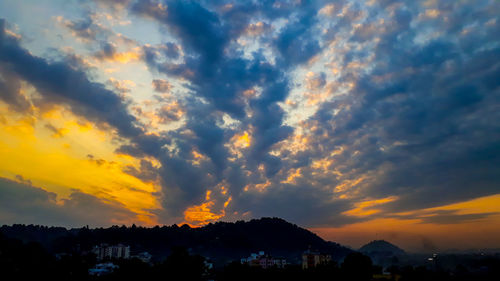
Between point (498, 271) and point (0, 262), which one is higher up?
point (0, 262)

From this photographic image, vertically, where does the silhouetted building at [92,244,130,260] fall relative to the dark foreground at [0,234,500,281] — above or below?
below

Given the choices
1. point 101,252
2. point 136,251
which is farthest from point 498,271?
point 136,251

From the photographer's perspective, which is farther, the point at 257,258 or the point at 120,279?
the point at 257,258

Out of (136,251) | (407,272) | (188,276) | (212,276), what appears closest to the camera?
(188,276)

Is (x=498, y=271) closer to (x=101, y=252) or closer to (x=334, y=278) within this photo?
(x=334, y=278)

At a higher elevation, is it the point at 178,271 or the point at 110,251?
the point at 178,271

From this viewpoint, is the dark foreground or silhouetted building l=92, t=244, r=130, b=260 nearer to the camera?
the dark foreground

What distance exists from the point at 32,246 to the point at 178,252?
3391 cm

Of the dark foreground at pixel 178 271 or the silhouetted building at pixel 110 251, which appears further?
the silhouetted building at pixel 110 251

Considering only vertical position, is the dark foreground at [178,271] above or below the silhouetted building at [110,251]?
above

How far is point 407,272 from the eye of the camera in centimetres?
5909

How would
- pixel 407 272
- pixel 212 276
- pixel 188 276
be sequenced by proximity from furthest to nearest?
1. pixel 212 276
2. pixel 407 272
3. pixel 188 276

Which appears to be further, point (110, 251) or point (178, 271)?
point (110, 251)

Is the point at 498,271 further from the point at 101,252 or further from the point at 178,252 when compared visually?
the point at 101,252
